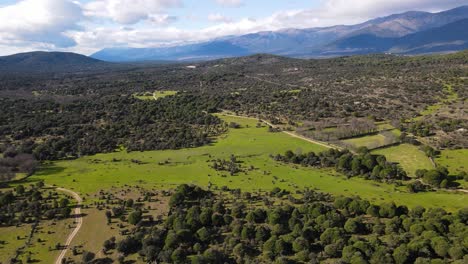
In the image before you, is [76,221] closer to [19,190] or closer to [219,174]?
[19,190]

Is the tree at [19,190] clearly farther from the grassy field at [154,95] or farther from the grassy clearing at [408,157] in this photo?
the grassy field at [154,95]

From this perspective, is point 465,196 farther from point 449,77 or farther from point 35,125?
point 35,125

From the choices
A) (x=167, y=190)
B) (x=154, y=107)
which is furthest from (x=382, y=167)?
(x=154, y=107)

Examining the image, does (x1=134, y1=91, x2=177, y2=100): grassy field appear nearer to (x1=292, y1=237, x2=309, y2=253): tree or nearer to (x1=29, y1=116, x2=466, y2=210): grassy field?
(x1=29, y1=116, x2=466, y2=210): grassy field

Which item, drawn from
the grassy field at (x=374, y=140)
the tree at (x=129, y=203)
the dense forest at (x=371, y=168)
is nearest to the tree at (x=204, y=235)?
the tree at (x=129, y=203)

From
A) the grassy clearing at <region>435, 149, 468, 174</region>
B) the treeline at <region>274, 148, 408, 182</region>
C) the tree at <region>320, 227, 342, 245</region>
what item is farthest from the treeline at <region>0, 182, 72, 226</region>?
the grassy clearing at <region>435, 149, 468, 174</region>

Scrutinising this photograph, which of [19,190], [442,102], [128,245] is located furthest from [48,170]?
[442,102]

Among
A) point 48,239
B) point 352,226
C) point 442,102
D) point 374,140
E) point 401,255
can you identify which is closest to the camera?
point 401,255
